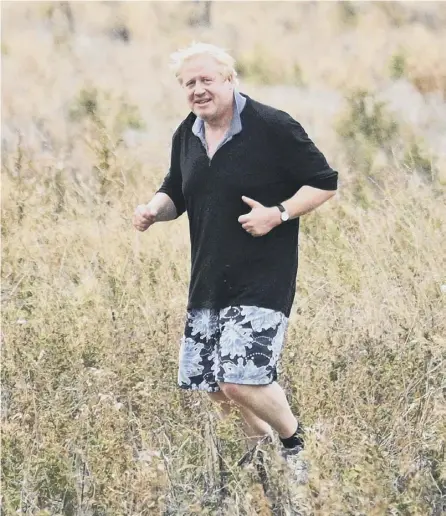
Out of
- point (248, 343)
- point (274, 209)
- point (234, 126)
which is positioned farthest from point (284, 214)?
point (248, 343)

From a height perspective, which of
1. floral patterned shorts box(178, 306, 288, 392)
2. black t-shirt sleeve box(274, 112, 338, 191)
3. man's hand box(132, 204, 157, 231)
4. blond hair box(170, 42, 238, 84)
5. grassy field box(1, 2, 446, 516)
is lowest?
grassy field box(1, 2, 446, 516)

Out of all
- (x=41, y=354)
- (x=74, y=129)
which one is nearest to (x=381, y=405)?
(x=41, y=354)

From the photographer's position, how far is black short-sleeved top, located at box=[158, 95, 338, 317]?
2.98 meters

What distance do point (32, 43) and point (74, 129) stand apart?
2.47 m

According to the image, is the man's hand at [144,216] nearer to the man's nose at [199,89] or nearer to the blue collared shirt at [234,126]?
the blue collared shirt at [234,126]

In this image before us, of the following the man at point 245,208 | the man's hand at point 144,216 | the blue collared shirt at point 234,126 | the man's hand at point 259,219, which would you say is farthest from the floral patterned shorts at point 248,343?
the blue collared shirt at point 234,126

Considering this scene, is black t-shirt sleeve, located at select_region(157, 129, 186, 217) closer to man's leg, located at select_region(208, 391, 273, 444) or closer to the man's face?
the man's face

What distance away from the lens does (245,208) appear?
3.00 meters

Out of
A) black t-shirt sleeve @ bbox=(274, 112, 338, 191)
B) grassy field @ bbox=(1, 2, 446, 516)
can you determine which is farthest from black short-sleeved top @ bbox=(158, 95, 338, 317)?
grassy field @ bbox=(1, 2, 446, 516)

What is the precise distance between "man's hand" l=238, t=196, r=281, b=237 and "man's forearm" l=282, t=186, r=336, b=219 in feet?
0.20

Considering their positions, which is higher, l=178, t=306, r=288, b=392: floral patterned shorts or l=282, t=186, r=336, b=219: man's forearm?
l=282, t=186, r=336, b=219: man's forearm

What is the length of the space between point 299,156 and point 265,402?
0.86 metres

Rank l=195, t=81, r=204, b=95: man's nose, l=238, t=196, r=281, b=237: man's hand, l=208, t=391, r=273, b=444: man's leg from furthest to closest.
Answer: l=208, t=391, r=273, b=444: man's leg → l=195, t=81, r=204, b=95: man's nose → l=238, t=196, r=281, b=237: man's hand

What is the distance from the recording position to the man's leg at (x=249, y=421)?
3223mm
